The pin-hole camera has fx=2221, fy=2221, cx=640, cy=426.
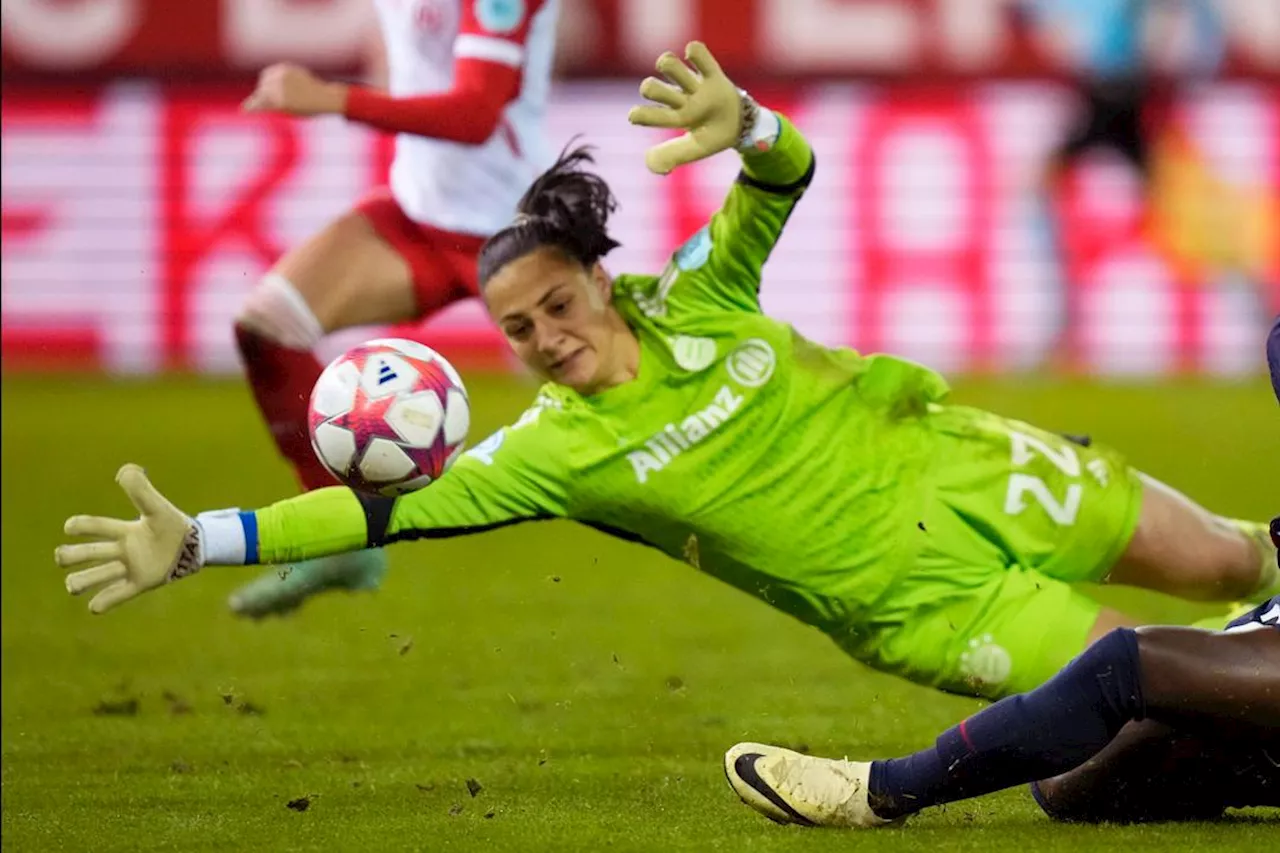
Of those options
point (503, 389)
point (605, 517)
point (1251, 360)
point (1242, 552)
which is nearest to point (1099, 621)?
point (1242, 552)

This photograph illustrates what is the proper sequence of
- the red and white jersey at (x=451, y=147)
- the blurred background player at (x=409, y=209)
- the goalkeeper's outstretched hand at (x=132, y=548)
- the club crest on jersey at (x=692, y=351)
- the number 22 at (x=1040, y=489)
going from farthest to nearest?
the red and white jersey at (x=451, y=147) → the blurred background player at (x=409, y=209) → the number 22 at (x=1040, y=489) → the club crest on jersey at (x=692, y=351) → the goalkeeper's outstretched hand at (x=132, y=548)

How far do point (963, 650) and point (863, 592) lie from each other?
0.29 meters

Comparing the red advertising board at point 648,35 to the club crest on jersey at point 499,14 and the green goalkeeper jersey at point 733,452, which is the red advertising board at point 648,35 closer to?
the club crest on jersey at point 499,14

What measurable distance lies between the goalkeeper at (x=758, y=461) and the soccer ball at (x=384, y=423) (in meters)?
0.08

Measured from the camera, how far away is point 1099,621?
5.52 m

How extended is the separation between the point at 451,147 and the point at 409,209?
0.25 metres

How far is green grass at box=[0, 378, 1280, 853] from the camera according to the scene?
4887 millimetres

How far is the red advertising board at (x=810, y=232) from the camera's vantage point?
52.5ft

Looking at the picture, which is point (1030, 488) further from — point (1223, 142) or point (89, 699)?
point (1223, 142)

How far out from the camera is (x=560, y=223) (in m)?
5.65

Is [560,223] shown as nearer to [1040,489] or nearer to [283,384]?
[1040,489]

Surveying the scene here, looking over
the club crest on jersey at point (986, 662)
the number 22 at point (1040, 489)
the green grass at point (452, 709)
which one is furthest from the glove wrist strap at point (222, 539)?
the number 22 at point (1040, 489)

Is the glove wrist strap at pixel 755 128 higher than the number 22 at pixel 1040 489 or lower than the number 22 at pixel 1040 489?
higher

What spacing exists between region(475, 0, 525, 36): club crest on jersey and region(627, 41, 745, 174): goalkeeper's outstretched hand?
5.09 ft
